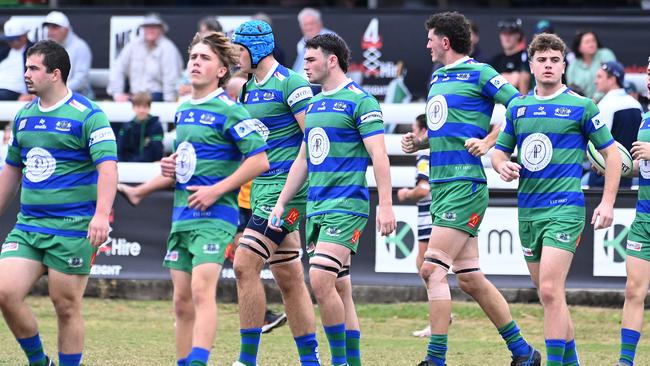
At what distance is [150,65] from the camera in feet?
49.8

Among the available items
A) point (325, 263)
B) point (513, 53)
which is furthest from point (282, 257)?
point (513, 53)

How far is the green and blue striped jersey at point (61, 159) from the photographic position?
26.5 ft

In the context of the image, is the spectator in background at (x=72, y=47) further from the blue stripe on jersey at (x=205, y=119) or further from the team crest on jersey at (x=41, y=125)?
the blue stripe on jersey at (x=205, y=119)

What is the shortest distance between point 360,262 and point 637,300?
15.2 ft

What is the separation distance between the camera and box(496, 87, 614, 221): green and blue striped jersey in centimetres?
856

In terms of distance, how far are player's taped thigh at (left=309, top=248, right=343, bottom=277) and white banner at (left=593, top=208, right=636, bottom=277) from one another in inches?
199

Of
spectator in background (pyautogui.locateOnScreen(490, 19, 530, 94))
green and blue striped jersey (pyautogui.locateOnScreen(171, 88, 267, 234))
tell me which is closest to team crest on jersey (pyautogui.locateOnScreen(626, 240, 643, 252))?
green and blue striped jersey (pyautogui.locateOnScreen(171, 88, 267, 234))

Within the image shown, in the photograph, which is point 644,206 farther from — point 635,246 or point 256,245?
point 256,245

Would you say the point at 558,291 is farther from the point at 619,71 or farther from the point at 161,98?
the point at 161,98

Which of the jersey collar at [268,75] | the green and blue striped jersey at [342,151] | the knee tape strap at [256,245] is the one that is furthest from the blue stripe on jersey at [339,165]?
the jersey collar at [268,75]

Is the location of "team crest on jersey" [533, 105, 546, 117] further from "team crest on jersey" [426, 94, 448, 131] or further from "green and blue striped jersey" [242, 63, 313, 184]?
"green and blue striped jersey" [242, 63, 313, 184]

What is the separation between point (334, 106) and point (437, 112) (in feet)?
2.68

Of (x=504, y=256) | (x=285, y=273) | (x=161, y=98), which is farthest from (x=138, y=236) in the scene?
(x=285, y=273)

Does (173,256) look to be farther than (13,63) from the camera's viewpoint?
No
